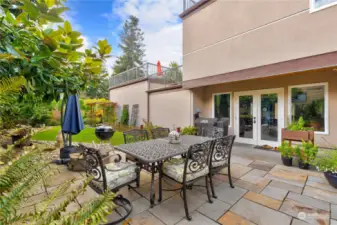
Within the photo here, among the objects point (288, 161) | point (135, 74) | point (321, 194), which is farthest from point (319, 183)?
point (135, 74)

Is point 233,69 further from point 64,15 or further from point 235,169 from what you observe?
point 64,15

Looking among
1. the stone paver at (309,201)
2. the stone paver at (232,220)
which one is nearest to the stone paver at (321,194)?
the stone paver at (309,201)

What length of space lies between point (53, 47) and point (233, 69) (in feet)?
19.3

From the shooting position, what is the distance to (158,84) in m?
11.1

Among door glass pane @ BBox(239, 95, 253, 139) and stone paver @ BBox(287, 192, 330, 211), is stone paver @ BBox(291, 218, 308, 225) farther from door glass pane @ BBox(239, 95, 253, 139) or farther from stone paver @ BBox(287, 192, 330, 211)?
door glass pane @ BBox(239, 95, 253, 139)

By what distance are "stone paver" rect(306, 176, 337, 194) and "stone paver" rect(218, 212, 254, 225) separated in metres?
1.89

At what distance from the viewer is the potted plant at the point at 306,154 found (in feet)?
12.4

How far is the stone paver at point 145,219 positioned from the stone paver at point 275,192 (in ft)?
6.10

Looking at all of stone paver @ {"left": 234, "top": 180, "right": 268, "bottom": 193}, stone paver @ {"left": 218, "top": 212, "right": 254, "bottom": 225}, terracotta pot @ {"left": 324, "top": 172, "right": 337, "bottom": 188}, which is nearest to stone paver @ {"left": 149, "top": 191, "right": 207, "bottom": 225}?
stone paver @ {"left": 218, "top": 212, "right": 254, "bottom": 225}

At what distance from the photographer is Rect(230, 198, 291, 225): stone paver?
2137mm

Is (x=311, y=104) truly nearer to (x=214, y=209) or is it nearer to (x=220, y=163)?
(x=220, y=163)

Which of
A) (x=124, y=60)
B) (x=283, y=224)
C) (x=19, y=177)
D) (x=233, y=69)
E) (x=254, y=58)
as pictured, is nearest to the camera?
(x=19, y=177)

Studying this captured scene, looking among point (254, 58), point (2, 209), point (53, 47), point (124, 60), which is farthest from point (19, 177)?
point (124, 60)

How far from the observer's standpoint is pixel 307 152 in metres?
3.83
